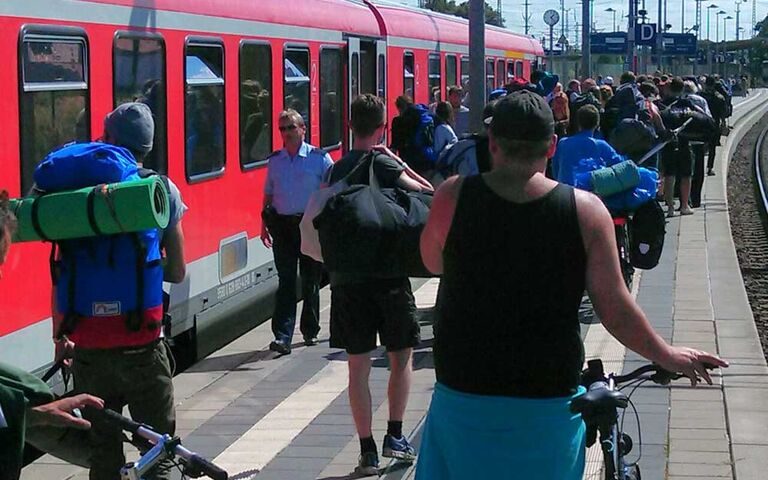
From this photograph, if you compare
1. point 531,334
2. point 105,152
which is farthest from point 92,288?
point 531,334

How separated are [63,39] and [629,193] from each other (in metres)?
4.39

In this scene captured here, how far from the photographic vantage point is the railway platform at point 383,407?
7027 mm

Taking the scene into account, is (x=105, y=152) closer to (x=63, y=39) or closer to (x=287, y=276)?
(x=63, y=39)

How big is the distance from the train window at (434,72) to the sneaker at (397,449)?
1323cm

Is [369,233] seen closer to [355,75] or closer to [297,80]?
[297,80]

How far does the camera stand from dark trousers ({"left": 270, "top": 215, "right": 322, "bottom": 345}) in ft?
32.9

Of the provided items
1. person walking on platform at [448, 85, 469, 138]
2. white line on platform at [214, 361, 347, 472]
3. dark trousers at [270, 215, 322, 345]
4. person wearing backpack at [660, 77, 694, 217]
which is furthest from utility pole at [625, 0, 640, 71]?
white line on platform at [214, 361, 347, 472]

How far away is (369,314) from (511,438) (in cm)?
286

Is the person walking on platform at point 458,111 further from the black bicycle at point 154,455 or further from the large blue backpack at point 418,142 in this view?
the black bicycle at point 154,455

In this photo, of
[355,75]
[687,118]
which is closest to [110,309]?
[355,75]

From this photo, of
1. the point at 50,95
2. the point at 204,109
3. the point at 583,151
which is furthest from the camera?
the point at 583,151

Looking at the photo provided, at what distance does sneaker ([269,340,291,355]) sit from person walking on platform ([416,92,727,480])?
6.00 meters

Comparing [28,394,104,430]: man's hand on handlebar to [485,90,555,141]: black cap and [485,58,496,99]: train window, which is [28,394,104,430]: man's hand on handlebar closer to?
[485,90,555,141]: black cap

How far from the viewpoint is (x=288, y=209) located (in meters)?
10.1
